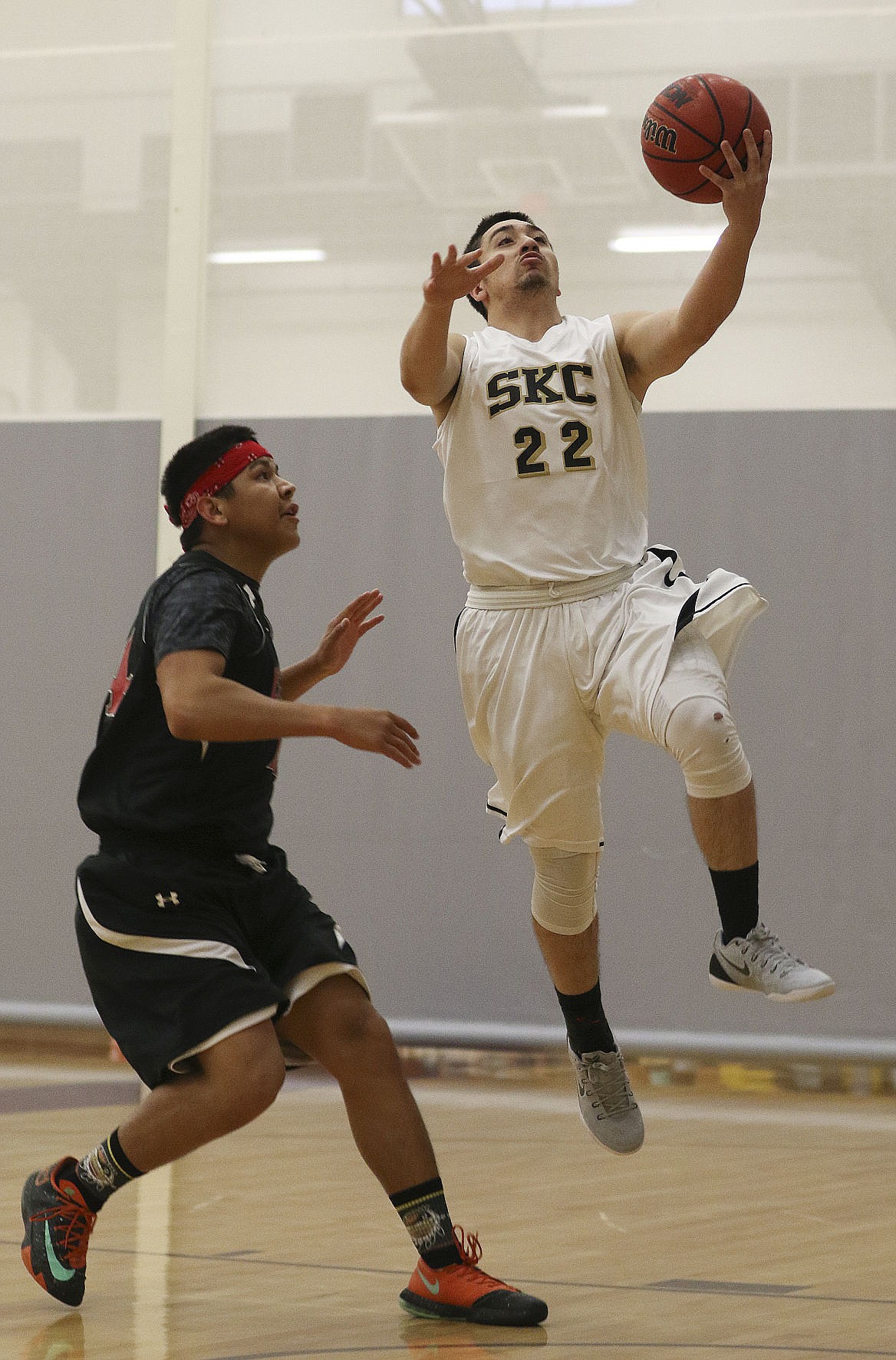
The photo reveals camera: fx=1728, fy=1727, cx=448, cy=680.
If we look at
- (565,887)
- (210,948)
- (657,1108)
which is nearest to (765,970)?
(565,887)

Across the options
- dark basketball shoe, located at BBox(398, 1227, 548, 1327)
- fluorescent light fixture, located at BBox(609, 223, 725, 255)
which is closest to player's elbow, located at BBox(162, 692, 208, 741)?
dark basketball shoe, located at BBox(398, 1227, 548, 1327)

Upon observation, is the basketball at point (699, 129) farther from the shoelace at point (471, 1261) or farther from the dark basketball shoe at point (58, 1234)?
the dark basketball shoe at point (58, 1234)

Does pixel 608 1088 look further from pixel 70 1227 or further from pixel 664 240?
pixel 664 240

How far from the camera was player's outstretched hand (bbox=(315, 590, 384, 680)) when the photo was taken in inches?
170

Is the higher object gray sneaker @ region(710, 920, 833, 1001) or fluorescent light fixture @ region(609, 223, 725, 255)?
fluorescent light fixture @ region(609, 223, 725, 255)

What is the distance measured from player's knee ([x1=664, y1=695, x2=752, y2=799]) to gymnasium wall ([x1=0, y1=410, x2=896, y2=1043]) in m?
4.00

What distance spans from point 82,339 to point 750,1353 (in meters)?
6.91

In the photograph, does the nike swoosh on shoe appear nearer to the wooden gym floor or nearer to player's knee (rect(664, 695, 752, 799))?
the wooden gym floor

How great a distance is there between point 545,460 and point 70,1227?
7.00 ft

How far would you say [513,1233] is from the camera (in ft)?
16.2

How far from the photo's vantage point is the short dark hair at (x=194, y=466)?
4027mm

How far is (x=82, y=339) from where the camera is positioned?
9109mm

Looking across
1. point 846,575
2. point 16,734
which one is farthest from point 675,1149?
point 16,734

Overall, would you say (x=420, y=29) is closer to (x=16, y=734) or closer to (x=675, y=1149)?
(x=16, y=734)
